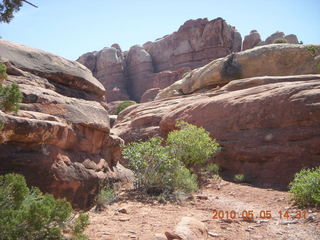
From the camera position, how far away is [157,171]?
25.6 feet

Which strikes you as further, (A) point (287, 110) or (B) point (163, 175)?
(A) point (287, 110)

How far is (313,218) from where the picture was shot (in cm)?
524

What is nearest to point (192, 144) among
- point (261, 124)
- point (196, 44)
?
point (261, 124)

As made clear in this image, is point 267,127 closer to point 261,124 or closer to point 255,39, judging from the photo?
point 261,124

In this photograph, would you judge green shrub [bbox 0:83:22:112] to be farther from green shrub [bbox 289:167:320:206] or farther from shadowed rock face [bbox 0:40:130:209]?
green shrub [bbox 289:167:320:206]

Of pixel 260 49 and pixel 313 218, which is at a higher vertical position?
pixel 260 49

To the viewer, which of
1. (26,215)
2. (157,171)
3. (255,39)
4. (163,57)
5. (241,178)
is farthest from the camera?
(163,57)

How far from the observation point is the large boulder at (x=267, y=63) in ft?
61.1

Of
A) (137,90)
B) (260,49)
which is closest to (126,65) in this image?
(137,90)

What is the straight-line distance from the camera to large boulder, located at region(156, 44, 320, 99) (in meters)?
18.6

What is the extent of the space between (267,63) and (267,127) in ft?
32.0

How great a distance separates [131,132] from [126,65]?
39536mm

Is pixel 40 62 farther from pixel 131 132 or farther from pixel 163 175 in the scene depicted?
pixel 131 132
